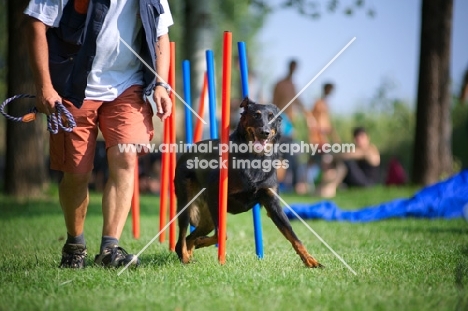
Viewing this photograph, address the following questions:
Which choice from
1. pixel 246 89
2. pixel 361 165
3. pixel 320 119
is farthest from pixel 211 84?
pixel 361 165

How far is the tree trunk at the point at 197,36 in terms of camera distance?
33.7 feet

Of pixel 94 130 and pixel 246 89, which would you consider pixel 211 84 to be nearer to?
pixel 246 89

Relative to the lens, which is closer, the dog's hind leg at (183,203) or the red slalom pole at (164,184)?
the dog's hind leg at (183,203)

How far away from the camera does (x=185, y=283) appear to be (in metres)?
3.64

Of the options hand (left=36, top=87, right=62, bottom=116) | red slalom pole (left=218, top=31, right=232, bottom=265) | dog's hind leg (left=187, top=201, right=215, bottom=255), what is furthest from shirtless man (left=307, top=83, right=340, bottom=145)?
hand (left=36, top=87, right=62, bottom=116)

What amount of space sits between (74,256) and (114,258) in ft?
1.06

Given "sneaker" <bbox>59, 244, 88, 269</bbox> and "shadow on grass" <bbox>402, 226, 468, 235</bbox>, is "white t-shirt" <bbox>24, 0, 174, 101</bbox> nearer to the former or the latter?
"sneaker" <bbox>59, 244, 88, 269</bbox>

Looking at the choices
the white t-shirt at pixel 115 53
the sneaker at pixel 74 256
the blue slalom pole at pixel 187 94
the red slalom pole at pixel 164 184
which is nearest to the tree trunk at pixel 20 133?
the red slalom pole at pixel 164 184

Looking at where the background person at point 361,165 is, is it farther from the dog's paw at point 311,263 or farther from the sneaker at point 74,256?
the sneaker at point 74,256

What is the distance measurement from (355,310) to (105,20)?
7.65 feet

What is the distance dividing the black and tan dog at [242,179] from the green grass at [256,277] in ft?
0.56

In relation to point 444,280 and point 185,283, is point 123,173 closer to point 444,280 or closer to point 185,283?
point 185,283

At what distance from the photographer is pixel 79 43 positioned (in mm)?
4055

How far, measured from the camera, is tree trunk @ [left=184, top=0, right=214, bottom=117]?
1028cm
